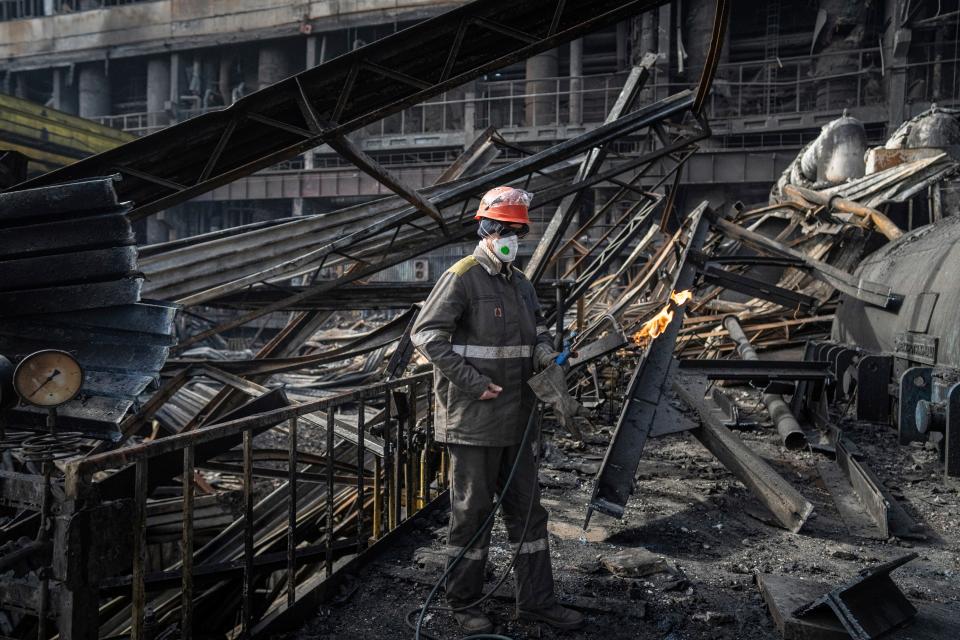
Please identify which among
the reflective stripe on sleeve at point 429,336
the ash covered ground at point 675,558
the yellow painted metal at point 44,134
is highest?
the yellow painted metal at point 44,134

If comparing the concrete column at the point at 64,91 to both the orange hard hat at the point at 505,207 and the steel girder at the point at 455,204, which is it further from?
the orange hard hat at the point at 505,207

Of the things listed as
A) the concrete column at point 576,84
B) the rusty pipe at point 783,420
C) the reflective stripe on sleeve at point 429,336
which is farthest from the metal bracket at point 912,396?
the concrete column at point 576,84

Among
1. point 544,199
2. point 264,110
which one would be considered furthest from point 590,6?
point 264,110

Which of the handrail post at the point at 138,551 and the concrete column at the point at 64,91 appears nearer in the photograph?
the handrail post at the point at 138,551

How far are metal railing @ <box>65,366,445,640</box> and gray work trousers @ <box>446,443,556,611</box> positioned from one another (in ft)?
2.47

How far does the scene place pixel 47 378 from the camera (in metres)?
2.93

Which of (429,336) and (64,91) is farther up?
(64,91)

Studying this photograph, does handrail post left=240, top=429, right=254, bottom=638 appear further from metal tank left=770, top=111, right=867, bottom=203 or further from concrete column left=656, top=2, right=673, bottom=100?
concrete column left=656, top=2, right=673, bottom=100

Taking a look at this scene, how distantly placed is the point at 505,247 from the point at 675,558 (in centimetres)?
243

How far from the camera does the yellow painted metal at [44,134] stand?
68.1ft

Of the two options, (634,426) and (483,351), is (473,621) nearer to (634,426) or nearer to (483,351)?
(483,351)

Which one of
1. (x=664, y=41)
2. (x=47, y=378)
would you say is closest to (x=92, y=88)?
(x=664, y=41)

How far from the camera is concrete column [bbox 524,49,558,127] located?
2714cm

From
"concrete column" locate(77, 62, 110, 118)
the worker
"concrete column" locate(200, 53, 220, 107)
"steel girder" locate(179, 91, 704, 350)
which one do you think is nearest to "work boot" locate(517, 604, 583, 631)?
the worker
